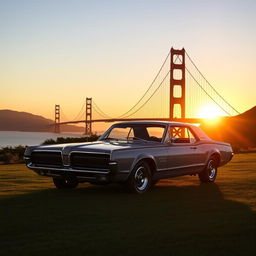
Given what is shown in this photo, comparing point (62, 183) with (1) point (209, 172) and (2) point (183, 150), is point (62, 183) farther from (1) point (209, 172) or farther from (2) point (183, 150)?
(1) point (209, 172)

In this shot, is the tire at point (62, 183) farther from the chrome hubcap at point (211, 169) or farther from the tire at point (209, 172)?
the chrome hubcap at point (211, 169)

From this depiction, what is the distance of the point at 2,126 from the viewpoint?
512 feet

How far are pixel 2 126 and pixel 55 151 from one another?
497 feet

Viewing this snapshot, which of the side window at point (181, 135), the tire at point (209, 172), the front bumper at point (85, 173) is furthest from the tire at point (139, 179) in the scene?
the tire at point (209, 172)

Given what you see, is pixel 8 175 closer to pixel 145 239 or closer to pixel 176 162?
pixel 176 162

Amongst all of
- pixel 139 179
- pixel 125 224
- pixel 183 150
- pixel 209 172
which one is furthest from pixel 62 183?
pixel 125 224

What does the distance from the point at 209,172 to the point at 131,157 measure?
121 inches

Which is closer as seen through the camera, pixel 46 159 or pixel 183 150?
pixel 46 159

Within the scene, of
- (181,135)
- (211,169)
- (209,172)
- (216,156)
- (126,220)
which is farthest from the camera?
(216,156)

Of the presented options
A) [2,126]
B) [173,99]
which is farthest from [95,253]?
[2,126]

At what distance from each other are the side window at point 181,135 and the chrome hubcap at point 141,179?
42.5 inches

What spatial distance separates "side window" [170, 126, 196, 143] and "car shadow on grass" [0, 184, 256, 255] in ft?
4.35

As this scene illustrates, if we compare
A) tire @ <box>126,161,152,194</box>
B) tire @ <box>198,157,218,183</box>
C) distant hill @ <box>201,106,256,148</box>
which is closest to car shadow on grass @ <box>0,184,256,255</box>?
tire @ <box>126,161,152,194</box>

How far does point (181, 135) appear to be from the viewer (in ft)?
36.3
